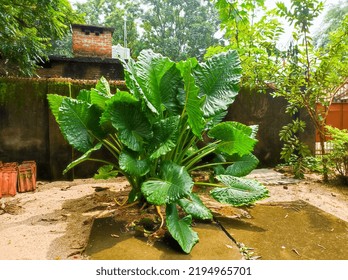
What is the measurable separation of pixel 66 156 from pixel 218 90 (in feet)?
8.07

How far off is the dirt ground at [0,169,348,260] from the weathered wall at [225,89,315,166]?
548mm

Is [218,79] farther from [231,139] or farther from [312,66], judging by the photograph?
[312,66]

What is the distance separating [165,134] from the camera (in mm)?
2348

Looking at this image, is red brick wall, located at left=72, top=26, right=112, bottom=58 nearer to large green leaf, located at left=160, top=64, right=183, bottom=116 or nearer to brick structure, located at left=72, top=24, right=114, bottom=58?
brick structure, located at left=72, top=24, right=114, bottom=58

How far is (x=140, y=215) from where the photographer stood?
2492mm

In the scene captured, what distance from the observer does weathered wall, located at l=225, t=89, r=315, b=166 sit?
4855 mm

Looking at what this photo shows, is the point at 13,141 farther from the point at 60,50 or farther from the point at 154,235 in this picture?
the point at 60,50

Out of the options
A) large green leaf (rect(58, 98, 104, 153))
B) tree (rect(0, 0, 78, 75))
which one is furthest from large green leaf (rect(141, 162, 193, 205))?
tree (rect(0, 0, 78, 75))

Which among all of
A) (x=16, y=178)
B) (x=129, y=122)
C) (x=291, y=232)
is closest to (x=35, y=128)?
(x=16, y=178)

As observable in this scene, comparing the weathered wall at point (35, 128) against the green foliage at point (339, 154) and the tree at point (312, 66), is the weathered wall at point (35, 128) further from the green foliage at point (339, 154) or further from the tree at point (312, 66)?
the green foliage at point (339, 154)

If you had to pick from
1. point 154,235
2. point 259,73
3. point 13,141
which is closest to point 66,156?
point 13,141

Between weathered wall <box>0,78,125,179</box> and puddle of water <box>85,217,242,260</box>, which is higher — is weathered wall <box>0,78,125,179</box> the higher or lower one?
the higher one

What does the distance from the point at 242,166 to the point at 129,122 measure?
51.1 inches

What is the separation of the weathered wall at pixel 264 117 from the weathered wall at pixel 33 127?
2770 millimetres
